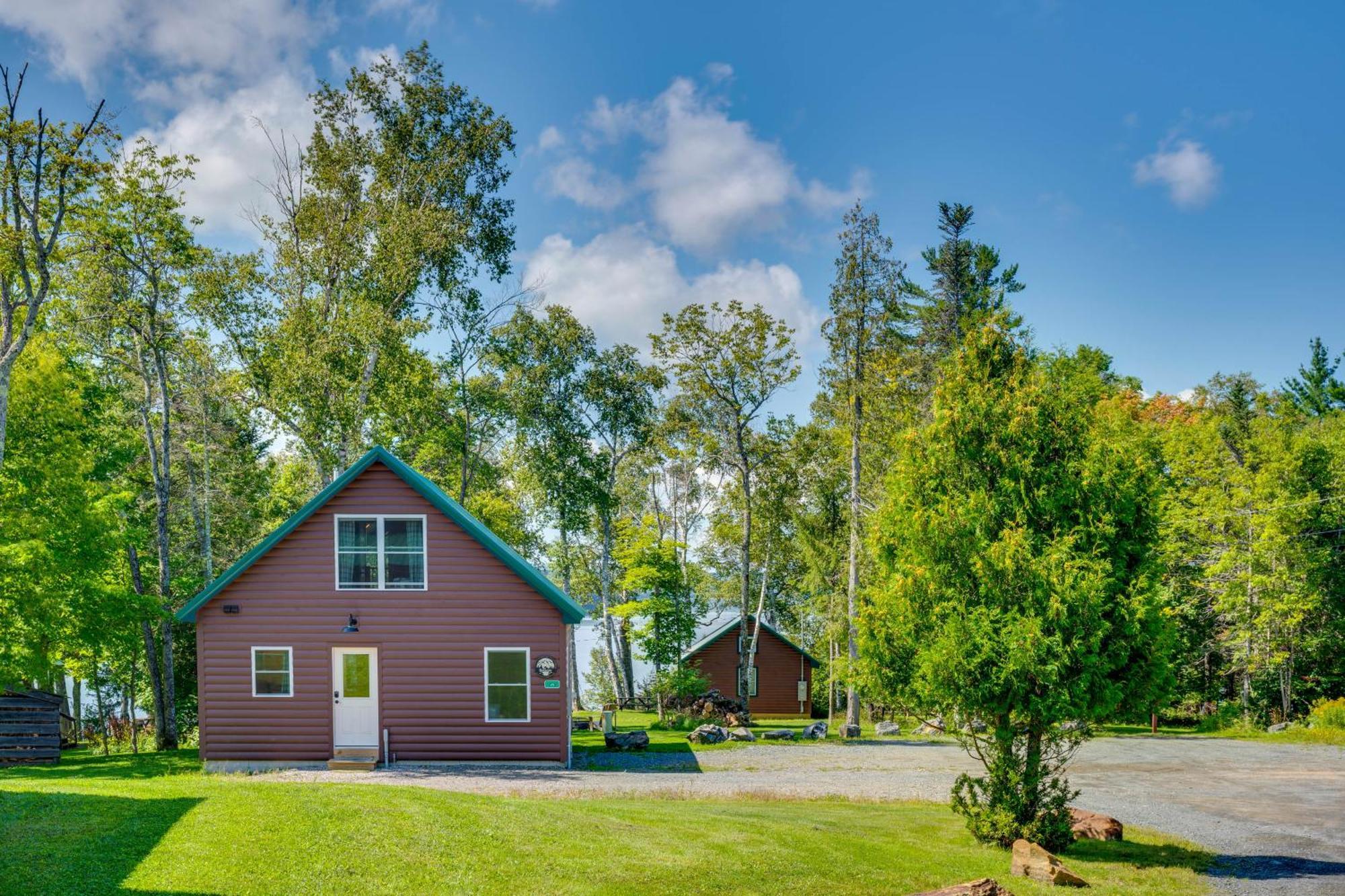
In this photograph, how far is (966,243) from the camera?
30141mm

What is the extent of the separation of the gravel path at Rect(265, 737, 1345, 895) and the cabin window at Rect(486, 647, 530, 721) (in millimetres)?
1086

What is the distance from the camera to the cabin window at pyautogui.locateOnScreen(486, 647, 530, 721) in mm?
19188

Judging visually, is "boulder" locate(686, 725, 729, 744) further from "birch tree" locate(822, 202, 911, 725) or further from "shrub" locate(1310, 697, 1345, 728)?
"shrub" locate(1310, 697, 1345, 728)

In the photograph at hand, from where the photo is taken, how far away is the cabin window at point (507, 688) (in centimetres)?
1919

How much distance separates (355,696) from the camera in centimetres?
1912

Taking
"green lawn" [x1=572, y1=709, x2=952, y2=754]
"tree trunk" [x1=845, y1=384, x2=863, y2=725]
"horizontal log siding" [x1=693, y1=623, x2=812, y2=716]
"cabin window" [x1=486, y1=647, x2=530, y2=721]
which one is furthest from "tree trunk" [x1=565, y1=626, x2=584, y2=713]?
"tree trunk" [x1=845, y1=384, x2=863, y2=725]

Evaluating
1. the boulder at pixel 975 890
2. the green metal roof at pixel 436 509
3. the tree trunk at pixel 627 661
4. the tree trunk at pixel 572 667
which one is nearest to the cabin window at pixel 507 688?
the tree trunk at pixel 572 667

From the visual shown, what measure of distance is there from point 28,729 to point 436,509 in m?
11.1

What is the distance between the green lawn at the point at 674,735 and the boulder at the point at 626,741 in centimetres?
26

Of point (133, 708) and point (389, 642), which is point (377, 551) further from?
point (133, 708)

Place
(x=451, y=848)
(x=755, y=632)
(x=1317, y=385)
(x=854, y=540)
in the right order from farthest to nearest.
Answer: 1. (x=1317, y=385)
2. (x=755, y=632)
3. (x=854, y=540)
4. (x=451, y=848)

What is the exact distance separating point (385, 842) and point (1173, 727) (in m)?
32.2

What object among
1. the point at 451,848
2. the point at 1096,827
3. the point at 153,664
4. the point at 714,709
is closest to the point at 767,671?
the point at 714,709

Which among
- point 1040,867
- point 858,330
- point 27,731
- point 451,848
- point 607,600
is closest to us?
point 451,848
